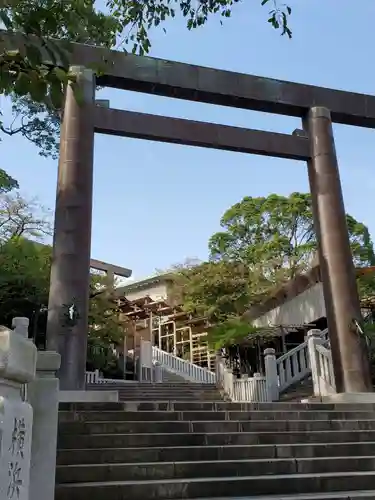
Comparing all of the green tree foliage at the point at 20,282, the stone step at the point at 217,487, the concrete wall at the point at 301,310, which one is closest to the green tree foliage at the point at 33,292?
the green tree foliage at the point at 20,282

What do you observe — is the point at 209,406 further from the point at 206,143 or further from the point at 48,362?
the point at 206,143

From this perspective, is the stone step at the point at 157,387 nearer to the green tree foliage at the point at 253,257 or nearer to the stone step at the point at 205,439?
the green tree foliage at the point at 253,257

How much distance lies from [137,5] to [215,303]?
49.0 ft

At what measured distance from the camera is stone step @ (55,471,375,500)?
3.91 metres

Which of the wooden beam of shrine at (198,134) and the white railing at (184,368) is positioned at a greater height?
the wooden beam of shrine at (198,134)

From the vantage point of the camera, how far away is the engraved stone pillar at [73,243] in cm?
721

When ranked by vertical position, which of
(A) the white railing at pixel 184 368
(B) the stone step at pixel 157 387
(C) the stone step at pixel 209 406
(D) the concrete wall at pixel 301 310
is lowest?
(C) the stone step at pixel 209 406

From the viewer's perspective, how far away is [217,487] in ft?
13.7

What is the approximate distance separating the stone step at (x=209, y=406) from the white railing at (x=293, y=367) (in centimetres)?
312

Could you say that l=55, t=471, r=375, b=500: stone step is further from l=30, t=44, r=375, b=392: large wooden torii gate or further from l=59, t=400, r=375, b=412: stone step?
l=30, t=44, r=375, b=392: large wooden torii gate

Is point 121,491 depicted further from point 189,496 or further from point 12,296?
point 12,296

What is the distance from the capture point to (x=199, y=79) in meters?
9.22

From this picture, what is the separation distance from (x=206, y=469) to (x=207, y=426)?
3.16ft

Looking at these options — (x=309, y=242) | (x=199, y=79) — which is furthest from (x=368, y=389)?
(x=309, y=242)
